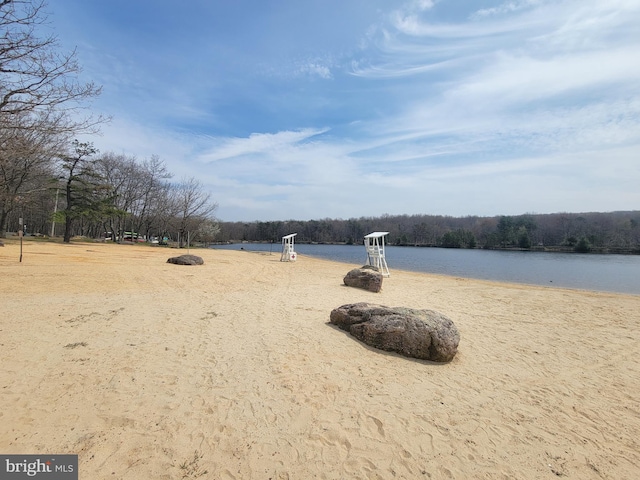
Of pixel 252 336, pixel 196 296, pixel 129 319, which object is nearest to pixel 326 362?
pixel 252 336

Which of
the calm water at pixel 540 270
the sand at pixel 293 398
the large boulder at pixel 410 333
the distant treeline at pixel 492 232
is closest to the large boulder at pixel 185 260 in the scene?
the sand at pixel 293 398

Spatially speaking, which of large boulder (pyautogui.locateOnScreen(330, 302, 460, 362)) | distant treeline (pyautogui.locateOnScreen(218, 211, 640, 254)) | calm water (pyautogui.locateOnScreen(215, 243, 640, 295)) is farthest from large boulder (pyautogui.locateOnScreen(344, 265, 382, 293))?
distant treeline (pyautogui.locateOnScreen(218, 211, 640, 254))

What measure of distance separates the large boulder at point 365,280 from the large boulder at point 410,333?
5523 millimetres

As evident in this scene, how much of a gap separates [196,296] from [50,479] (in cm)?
642

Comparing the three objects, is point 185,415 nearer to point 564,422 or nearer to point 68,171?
point 564,422

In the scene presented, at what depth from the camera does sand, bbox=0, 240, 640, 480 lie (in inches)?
106

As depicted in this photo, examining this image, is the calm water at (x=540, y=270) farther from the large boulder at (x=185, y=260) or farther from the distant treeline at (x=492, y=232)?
the distant treeline at (x=492, y=232)

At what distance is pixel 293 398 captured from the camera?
3609 mm

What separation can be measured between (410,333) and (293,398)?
2.34 m

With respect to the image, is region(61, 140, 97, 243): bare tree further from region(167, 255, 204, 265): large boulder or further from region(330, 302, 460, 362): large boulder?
region(330, 302, 460, 362): large boulder

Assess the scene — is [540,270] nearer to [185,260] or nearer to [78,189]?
[185,260]

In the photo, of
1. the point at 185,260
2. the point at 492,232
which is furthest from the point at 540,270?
the point at 492,232

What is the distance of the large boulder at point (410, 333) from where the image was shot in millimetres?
4965

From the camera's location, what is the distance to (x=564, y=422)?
138 inches
